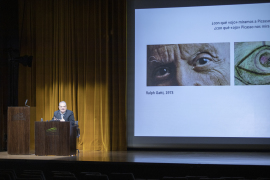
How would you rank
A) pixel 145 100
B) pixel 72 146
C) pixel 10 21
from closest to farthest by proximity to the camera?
pixel 72 146 < pixel 145 100 < pixel 10 21

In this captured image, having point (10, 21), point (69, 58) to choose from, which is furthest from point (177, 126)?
point (10, 21)

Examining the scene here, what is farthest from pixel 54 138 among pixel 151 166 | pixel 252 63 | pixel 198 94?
pixel 252 63

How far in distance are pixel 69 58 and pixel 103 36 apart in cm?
91

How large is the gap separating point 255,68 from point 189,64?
4.30ft

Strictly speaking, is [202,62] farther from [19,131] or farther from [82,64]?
[19,131]

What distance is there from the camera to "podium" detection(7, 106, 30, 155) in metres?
6.51

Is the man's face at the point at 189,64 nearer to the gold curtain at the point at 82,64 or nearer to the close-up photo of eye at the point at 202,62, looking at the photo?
the close-up photo of eye at the point at 202,62

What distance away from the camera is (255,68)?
23.4 ft

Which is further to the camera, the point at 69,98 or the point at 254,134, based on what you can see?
the point at 69,98

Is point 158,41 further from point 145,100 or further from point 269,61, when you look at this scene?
point 269,61

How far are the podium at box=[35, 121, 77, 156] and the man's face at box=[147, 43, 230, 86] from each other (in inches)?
84.9

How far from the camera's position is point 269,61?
7.10 m

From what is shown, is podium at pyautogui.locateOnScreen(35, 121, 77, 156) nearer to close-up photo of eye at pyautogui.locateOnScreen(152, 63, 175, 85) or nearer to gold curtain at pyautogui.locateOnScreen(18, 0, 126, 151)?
gold curtain at pyautogui.locateOnScreen(18, 0, 126, 151)

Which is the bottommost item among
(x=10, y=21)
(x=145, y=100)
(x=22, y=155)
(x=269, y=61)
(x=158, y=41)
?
Result: (x=22, y=155)
